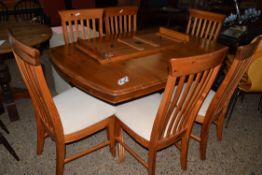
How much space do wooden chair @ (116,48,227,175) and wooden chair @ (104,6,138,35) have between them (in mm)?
949

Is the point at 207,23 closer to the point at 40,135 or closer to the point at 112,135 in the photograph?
the point at 112,135

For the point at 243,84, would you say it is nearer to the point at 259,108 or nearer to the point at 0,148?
the point at 259,108

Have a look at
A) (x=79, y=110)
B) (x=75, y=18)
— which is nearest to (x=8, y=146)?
(x=79, y=110)

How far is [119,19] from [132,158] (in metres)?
1.36

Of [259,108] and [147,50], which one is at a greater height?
[147,50]

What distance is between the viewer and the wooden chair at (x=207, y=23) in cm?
217

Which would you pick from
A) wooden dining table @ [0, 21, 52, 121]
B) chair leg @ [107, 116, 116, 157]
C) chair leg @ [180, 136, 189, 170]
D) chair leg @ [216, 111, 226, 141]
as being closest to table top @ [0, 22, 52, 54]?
wooden dining table @ [0, 21, 52, 121]

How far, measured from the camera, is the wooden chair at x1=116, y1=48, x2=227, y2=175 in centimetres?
103

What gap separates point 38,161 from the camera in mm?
1725

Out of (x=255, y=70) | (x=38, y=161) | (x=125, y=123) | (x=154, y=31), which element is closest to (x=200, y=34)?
(x=154, y=31)

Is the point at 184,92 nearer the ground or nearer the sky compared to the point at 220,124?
nearer the sky

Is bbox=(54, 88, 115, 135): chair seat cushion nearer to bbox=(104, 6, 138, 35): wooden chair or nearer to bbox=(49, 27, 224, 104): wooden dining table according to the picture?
bbox=(49, 27, 224, 104): wooden dining table

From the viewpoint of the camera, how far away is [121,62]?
58.7 inches

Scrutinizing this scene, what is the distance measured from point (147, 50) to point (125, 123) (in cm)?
56
